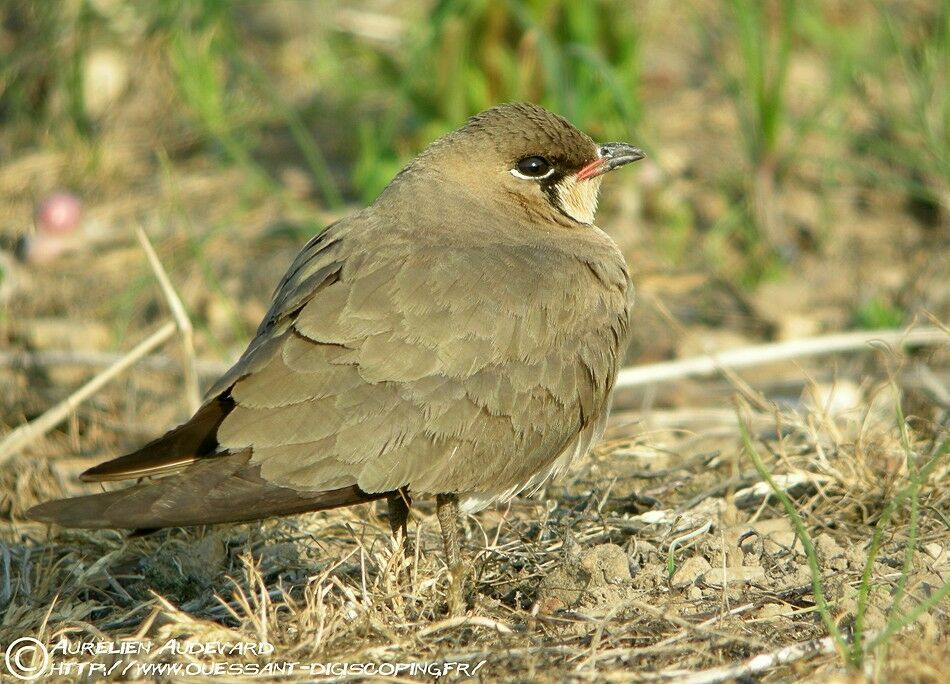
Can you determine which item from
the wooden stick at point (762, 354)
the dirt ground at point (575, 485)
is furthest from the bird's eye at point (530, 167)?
the wooden stick at point (762, 354)

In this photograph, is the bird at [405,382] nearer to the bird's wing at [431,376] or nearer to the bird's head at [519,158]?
the bird's wing at [431,376]

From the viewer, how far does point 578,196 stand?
14.2 feet

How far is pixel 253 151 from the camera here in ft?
23.5

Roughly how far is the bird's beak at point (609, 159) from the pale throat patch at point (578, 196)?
0.11ft

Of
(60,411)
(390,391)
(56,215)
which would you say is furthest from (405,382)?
(56,215)

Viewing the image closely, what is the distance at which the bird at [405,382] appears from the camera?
3.24m

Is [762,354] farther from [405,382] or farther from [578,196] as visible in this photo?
[405,382]

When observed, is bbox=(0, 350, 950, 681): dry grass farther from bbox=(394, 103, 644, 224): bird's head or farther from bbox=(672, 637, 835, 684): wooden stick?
A: bbox=(394, 103, 644, 224): bird's head

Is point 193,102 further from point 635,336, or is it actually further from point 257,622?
point 257,622

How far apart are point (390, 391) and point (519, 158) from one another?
1.18 meters

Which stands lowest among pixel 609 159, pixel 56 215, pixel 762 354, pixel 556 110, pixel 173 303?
pixel 762 354

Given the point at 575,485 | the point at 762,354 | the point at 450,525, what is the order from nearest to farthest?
the point at 450,525 < the point at 575,485 < the point at 762,354

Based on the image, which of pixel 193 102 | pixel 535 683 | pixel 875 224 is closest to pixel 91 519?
pixel 535 683

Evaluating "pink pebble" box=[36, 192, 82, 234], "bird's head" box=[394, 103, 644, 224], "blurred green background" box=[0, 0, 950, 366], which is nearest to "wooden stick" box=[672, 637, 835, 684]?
"bird's head" box=[394, 103, 644, 224]
